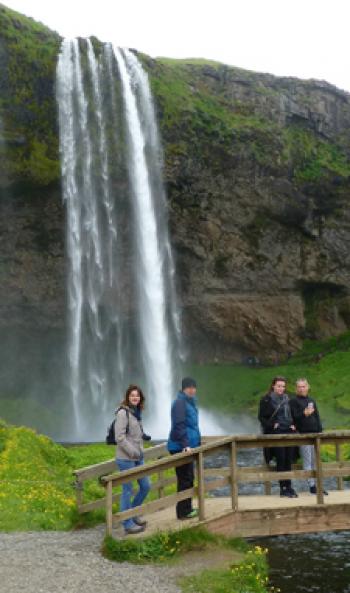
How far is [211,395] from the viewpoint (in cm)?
5678

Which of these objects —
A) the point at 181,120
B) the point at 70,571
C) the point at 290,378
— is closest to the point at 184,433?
the point at 70,571

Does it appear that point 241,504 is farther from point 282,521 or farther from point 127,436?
point 127,436

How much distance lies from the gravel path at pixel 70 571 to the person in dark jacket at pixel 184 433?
1.84 metres

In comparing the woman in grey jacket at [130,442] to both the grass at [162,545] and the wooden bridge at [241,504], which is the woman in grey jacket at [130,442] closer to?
the wooden bridge at [241,504]

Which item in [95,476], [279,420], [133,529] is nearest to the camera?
[133,529]

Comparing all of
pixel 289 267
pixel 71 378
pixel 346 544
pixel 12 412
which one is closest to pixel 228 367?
pixel 289 267

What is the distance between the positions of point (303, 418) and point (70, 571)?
5.87 metres

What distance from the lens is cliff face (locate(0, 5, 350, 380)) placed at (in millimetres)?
51469

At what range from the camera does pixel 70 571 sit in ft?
31.7

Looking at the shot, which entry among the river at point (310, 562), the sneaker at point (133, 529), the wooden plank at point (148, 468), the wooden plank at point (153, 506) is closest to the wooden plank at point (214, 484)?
the wooden plank at point (153, 506)

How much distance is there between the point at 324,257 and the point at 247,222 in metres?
8.80

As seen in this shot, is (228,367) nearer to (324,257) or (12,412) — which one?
(324,257)

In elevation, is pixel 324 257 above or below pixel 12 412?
above

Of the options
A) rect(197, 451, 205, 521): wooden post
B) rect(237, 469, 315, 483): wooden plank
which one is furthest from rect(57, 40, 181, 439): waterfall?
rect(197, 451, 205, 521): wooden post
